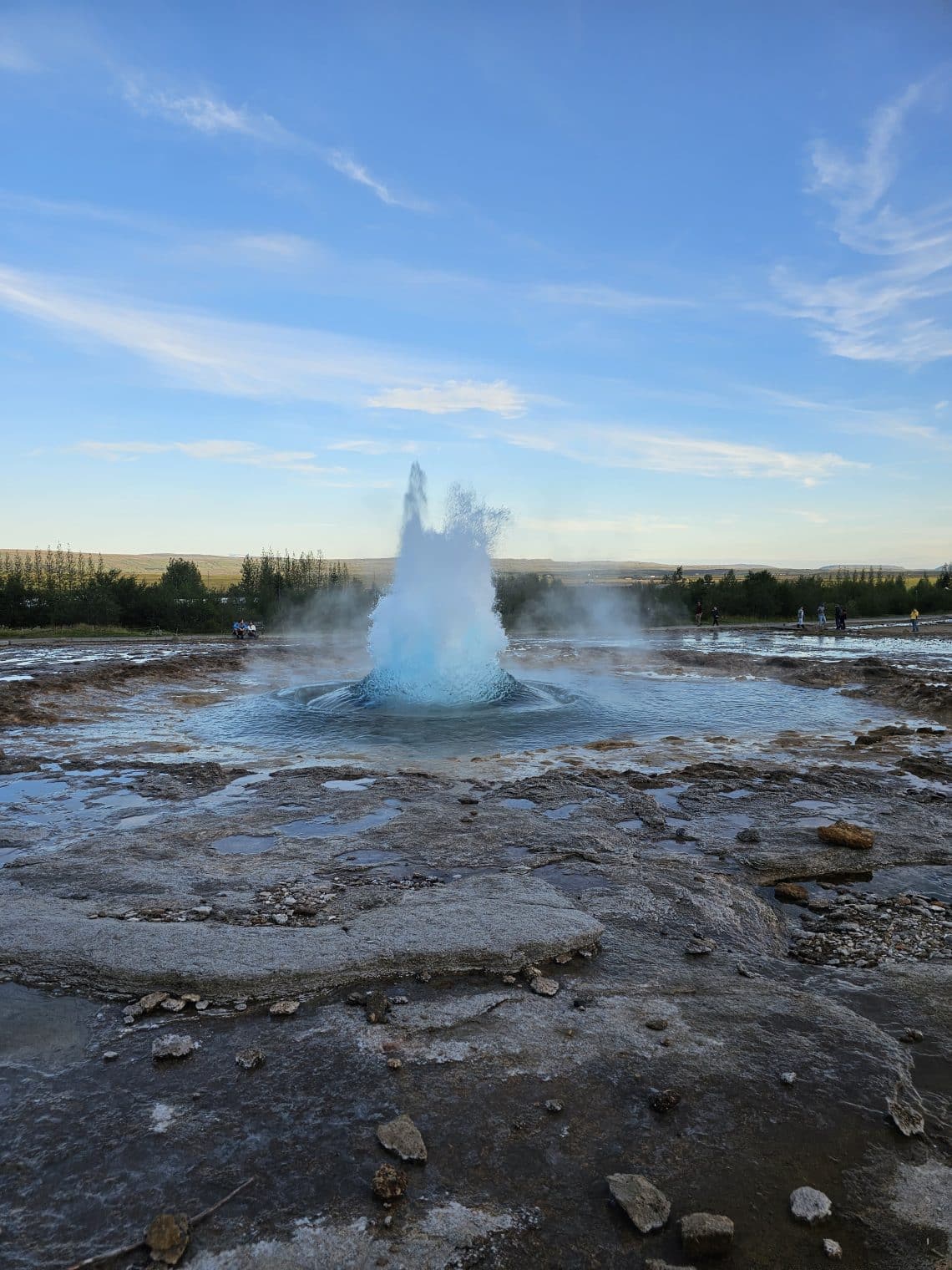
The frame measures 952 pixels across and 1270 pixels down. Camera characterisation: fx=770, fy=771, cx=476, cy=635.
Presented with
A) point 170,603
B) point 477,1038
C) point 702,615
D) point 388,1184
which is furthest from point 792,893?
point 702,615

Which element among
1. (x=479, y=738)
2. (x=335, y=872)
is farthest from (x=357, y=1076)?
(x=479, y=738)

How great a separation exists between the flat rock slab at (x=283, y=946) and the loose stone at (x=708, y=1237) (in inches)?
83.1

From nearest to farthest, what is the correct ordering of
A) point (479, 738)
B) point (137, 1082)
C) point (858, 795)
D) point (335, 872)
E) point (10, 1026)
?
point (137, 1082) → point (10, 1026) → point (335, 872) → point (858, 795) → point (479, 738)

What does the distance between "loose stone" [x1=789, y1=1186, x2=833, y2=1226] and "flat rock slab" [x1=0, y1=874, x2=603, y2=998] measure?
2.10 metres

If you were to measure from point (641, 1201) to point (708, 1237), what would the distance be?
11.5 inches

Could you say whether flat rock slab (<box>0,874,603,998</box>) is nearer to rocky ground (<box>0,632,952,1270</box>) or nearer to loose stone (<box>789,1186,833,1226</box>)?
rocky ground (<box>0,632,952,1270</box>)

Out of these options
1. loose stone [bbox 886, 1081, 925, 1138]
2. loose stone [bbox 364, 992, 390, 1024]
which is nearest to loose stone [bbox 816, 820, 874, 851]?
loose stone [bbox 886, 1081, 925, 1138]

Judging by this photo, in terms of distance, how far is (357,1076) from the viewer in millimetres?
3871

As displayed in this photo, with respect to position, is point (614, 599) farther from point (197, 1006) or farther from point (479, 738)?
point (197, 1006)

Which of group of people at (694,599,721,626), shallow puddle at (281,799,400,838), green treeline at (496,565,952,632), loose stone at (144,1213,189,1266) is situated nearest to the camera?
loose stone at (144,1213,189,1266)

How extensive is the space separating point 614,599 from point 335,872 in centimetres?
4812

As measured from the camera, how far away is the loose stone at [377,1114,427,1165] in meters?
3.34

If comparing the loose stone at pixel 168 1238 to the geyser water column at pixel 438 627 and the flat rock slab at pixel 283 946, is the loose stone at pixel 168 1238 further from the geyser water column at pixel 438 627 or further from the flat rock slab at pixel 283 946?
the geyser water column at pixel 438 627

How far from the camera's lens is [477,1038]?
418 centimetres
